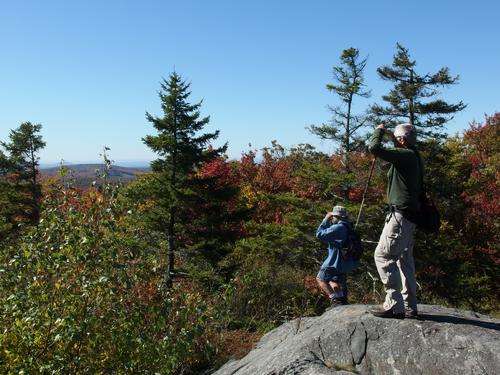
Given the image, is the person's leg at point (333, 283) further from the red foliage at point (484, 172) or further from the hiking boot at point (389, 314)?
the red foliage at point (484, 172)

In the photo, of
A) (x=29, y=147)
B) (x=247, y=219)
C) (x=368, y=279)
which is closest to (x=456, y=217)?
(x=368, y=279)

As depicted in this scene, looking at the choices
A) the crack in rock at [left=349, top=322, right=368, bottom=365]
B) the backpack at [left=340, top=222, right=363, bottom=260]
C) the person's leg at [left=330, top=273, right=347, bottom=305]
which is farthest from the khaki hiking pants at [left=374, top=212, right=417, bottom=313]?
the person's leg at [left=330, top=273, right=347, bottom=305]

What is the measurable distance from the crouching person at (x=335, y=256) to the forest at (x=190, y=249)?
169 centimetres

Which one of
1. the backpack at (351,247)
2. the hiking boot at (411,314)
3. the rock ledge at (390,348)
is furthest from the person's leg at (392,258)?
the backpack at (351,247)

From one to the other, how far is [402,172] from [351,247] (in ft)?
6.71

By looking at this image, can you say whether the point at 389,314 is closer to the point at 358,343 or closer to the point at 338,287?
the point at 358,343

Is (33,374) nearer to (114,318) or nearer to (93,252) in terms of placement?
(114,318)

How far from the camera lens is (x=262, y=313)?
12570 mm

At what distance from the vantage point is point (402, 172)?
501 cm

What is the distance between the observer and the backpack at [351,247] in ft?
22.0

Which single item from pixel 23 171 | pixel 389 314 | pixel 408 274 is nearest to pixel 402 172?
pixel 408 274

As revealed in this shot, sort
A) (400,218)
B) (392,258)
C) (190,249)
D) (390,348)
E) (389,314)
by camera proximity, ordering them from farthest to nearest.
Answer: (190,249) < (389,314) < (392,258) < (400,218) < (390,348)

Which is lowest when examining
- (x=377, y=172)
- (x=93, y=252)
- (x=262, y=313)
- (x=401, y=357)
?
(x=262, y=313)

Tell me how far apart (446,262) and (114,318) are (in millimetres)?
12904
